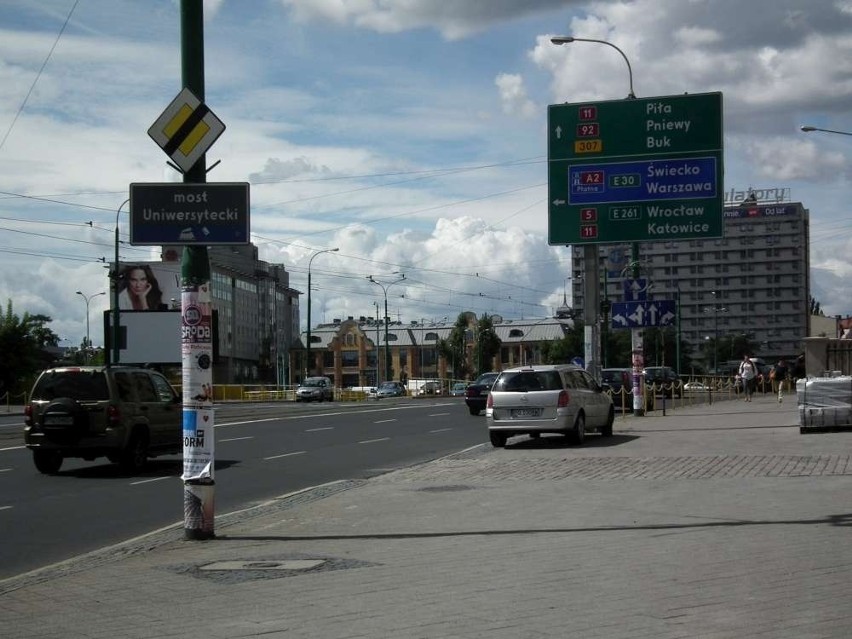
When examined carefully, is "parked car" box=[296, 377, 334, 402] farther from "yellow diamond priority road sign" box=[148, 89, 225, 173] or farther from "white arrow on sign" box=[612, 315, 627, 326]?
"yellow diamond priority road sign" box=[148, 89, 225, 173]

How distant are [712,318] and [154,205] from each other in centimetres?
17039

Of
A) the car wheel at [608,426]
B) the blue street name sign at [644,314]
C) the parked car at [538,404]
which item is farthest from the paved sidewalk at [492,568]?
the blue street name sign at [644,314]

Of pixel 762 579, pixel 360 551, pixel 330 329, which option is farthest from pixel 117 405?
pixel 330 329

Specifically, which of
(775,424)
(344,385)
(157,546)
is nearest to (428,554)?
(157,546)

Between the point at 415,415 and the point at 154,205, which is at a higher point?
the point at 154,205

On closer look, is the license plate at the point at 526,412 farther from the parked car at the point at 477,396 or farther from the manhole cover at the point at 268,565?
the parked car at the point at 477,396

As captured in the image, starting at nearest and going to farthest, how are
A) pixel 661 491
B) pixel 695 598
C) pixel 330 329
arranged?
pixel 695 598, pixel 661 491, pixel 330 329

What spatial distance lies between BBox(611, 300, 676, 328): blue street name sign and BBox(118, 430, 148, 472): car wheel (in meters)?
14.5

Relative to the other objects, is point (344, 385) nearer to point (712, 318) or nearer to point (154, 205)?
point (712, 318)

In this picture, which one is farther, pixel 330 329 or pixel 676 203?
pixel 330 329

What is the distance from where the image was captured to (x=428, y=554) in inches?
379

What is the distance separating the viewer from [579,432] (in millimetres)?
23047

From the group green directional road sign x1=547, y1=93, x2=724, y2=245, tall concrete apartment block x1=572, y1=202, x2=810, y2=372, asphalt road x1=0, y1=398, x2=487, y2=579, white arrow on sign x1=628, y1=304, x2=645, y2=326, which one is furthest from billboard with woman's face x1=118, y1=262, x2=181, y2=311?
tall concrete apartment block x1=572, y1=202, x2=810, y2=372

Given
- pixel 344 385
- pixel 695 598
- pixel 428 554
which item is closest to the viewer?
pixel 695 598
